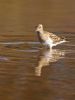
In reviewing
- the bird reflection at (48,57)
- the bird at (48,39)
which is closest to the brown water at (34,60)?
the bird reflection at (48,57)

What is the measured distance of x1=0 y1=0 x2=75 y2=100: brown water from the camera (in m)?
7.26

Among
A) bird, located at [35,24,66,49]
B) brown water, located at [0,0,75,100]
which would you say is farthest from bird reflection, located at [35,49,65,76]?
bird, located at [35,24,66,49]

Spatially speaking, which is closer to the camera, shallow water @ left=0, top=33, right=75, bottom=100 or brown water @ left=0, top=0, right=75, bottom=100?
shallow water @ left=0, top=33, right=75, bottom=100

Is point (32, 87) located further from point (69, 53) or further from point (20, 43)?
point (20, 43)

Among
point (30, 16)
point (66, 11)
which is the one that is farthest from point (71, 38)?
point (66, 11)

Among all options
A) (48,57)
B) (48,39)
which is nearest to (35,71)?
(48,57)

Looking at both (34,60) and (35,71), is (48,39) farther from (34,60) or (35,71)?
(35,71)

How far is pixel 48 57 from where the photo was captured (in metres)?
9.61

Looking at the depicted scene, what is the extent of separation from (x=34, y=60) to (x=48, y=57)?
16.9 inches

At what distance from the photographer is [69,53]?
32.3ft

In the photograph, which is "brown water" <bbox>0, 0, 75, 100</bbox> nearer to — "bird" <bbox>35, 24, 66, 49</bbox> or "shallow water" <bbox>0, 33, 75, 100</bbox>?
"shallow water" <bbox>0, 33, 75, 100</bbox>

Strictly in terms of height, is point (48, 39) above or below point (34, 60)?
above

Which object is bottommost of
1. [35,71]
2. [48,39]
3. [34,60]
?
[35,71]

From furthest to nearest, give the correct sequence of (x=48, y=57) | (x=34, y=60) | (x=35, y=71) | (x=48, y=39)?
(x=48, y=39) < (x=48, y=57) < (x=34, y=60) < (x=35, y=71)
